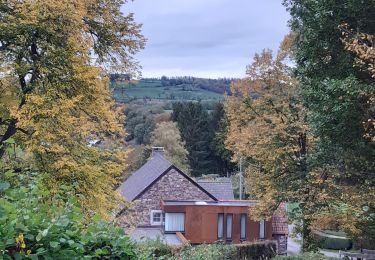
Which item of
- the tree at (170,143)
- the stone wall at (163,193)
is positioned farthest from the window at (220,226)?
the tree at (170,143)

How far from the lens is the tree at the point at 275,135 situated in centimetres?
1930

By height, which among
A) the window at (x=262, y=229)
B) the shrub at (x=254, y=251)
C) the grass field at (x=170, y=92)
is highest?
the grass field at (x=170, y=92)

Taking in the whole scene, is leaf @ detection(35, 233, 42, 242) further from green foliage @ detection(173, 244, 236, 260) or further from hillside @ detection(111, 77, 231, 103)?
Result: hillside @ detection(111, 77, 231, 103)

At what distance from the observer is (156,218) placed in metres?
29.2

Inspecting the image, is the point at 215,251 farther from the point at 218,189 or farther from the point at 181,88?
the point at 181,88

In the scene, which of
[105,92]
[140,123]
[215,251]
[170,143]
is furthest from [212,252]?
[140,123]

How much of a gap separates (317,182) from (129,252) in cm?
1552

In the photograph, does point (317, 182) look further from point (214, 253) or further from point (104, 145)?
point (104, 145)

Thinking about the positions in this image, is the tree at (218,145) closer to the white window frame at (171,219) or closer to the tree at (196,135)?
the tree at (196,135)

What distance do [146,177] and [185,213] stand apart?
4.44m

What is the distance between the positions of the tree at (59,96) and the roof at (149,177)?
14284 mm

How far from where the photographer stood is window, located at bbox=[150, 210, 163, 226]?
94.5 ft

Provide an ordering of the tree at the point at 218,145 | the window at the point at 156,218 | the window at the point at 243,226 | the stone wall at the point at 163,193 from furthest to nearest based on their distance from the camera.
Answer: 1. the tree at the point at 218,145
2. the window at the point at 156,218
3. the stone wall at the point at 163,193
4. the window at the point at 243,226

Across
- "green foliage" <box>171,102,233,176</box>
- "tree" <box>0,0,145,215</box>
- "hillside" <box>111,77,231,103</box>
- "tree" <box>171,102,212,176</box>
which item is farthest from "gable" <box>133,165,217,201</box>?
"hillside" <box>111,77,231,103</box>
